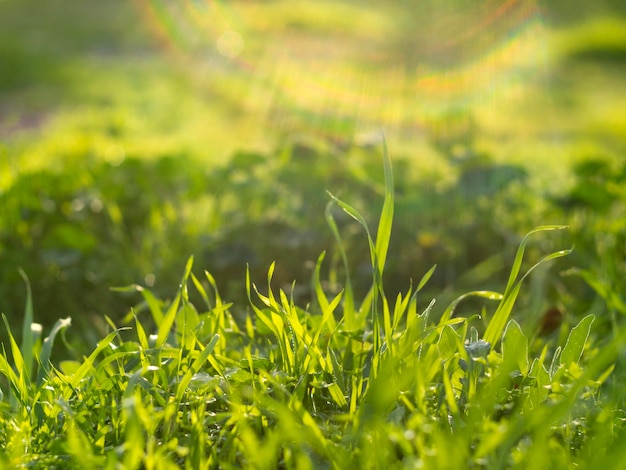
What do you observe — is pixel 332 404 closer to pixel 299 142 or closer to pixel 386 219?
pixel 386 219

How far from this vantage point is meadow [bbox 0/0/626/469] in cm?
108

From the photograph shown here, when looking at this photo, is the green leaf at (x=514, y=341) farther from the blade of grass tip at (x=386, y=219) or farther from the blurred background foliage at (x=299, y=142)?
the blurred background foliage at (x=299, y=142)

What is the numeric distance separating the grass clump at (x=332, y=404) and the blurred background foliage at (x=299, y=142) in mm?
448

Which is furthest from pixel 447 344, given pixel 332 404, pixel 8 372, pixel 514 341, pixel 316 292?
pixel 8 372

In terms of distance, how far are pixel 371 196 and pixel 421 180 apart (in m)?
0.20

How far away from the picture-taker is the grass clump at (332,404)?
39.3 inches

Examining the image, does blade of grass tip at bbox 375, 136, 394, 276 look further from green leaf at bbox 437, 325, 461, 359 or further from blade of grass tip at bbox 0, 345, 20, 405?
blade of grass tip at bbox 0, 345, 20, 405

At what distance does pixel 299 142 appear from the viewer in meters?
2.46

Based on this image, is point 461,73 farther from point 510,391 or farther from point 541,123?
point 510,391

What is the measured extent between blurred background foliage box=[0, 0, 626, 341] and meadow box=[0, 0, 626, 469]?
12 millimetres

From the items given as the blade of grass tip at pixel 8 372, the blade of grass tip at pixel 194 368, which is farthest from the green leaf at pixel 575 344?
the blade of grass tip at pixel 8 372

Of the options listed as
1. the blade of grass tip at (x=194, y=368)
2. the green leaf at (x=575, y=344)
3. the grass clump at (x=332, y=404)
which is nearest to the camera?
the grass clump at (x=332, y=404)

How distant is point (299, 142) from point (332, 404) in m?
1.35

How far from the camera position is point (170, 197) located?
2.68 m
